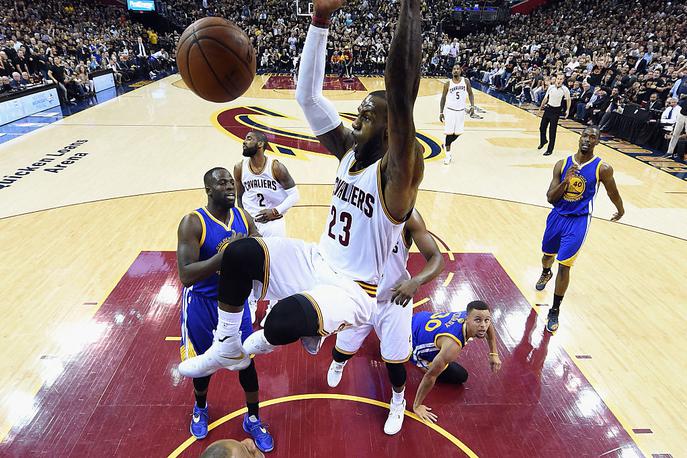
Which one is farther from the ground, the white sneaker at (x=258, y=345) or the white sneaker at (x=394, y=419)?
the white sneaker at (x=258, y=345)

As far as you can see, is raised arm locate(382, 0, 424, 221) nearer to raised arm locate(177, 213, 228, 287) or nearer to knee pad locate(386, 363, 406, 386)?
raised arm locate(177, 213, 228, 287)

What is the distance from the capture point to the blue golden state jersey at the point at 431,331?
136 inches

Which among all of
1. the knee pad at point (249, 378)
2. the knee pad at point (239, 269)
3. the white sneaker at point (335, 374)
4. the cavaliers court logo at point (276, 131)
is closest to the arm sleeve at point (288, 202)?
the white sneaker at point (335, 374)

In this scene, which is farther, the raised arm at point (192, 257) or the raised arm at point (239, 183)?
the raised arm at point (239, 183)

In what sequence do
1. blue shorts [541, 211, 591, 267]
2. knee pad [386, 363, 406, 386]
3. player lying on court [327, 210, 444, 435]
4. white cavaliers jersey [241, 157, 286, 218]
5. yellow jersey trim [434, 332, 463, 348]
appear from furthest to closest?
white cavaliers jersey [241, 157, 286, 218] → blue shorts [541, 211, 591, 267] → yellow jersey trim [434, 332, 463, 348] → knee pad [386, 363, 406, 386] → player lying on court [327, 210, 444, 435]

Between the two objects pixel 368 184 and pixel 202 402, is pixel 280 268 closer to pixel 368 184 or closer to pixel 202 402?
pixel 368 184

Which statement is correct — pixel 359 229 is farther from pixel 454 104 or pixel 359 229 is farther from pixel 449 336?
pixel 454 104

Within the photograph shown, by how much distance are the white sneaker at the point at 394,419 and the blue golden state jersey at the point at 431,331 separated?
504 mm

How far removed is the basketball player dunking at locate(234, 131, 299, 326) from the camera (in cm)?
446

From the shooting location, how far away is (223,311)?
7.65 ft

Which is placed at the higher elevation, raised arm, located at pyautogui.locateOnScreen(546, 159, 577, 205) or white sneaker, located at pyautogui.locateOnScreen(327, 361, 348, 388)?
raised arm, located at pyautogui.locateOnScreen(546, 159, 577, 205)

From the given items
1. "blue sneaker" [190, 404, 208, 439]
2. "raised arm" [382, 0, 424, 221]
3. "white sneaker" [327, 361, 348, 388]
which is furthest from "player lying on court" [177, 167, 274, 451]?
"raised arm" [382, 0, 424, 221]

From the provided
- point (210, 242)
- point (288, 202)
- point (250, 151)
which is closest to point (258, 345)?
point (210, 242)

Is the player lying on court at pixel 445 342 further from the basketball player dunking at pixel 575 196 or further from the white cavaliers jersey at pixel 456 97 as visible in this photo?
the white cavaliers jersey at pixel 456 97
